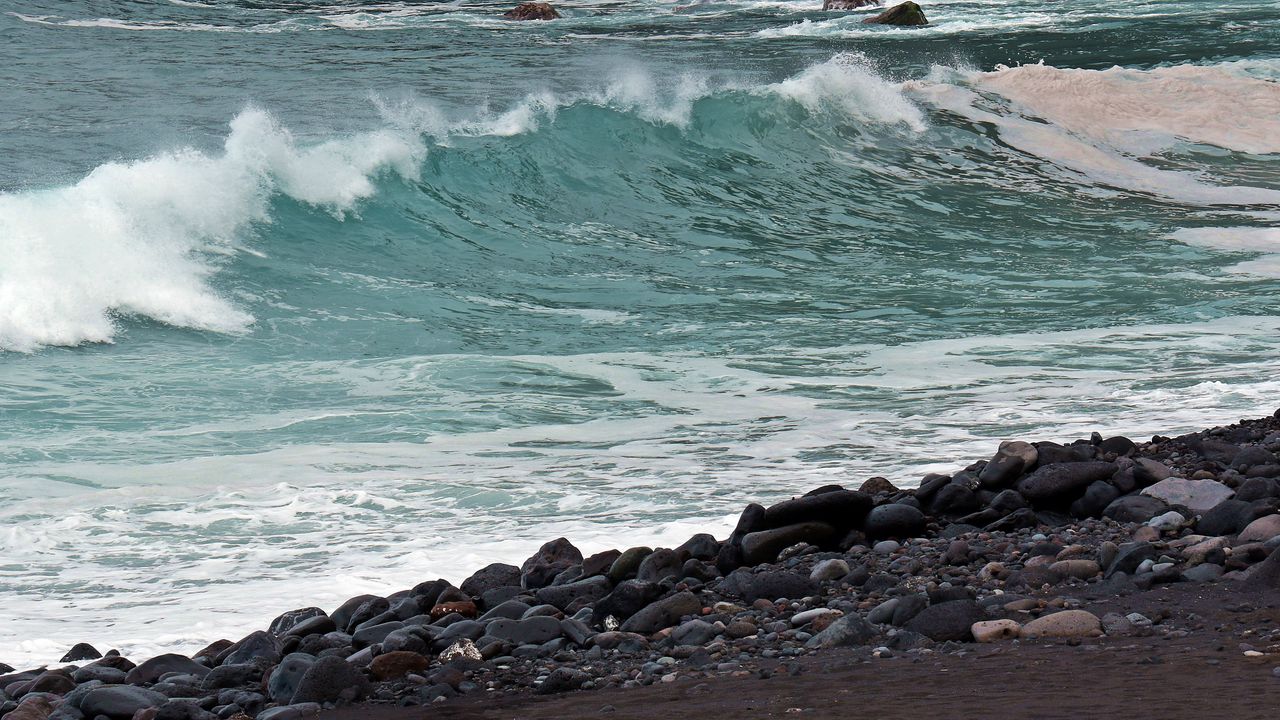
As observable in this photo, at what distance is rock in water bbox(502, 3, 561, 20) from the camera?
123 ft

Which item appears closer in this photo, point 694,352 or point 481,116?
point 694,352

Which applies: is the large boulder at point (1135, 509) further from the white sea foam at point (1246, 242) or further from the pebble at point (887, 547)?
the white sea foam at point (1246, 242)

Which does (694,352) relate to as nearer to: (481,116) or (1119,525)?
(1119,525)

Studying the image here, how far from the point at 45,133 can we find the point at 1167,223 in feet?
47.1

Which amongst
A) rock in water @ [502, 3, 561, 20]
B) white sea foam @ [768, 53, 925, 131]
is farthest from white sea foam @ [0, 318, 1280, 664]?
rock in water @ [502, 3, 561, 20]

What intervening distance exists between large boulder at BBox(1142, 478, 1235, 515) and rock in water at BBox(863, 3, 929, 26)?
33.2 m

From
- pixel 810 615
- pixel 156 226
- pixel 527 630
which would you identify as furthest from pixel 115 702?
pixel 156 226

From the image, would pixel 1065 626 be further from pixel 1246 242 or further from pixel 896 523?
pixel 1246 242

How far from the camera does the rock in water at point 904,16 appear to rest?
36750mm

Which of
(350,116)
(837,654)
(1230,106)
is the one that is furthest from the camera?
(1230,106)

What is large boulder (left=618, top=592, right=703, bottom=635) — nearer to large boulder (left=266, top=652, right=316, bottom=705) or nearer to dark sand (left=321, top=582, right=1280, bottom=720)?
dark sand (left=321, top=582, right=1280, bottom=720)

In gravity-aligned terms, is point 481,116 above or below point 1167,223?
above

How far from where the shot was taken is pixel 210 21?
35.7 meters

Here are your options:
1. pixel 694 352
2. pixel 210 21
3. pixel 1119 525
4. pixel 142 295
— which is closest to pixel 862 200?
pixel 694 352
